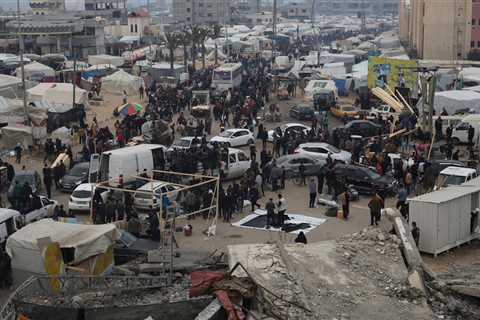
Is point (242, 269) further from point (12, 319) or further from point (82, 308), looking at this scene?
point (12, 319)

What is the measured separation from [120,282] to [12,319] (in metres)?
2.09

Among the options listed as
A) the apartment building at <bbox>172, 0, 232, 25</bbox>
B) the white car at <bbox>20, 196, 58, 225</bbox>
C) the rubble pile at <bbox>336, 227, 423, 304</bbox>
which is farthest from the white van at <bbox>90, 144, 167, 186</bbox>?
the apartment building at <bbox>172, 0, 232, 25</bbox>

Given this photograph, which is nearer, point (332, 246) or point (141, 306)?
point (141, 306)

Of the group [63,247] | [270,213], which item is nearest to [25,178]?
[270,213]

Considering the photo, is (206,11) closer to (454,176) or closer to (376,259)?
(454,176)

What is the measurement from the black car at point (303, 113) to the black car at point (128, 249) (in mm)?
19088

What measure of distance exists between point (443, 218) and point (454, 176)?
4.02m

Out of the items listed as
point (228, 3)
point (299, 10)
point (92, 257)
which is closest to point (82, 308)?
point (92, 257)

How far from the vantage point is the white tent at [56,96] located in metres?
33.4

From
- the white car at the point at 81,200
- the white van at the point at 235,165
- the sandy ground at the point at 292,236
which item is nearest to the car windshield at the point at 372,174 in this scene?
the sandy ground at the point at 292,236

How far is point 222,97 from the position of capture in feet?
120

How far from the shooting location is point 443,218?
49.5 ft

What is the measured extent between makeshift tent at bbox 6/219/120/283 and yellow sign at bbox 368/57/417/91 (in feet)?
77.4

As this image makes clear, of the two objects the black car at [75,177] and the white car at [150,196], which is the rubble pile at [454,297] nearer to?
the white car at [150,196]
